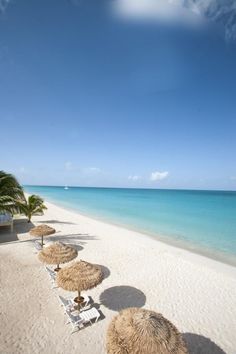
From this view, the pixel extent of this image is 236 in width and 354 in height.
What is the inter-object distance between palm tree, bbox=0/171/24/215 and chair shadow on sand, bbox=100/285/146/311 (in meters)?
5.96

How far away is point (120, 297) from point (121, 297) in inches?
1.3

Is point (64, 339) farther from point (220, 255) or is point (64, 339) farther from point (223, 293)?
point (220, 255)

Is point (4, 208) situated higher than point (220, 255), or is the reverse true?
point (4, 208)

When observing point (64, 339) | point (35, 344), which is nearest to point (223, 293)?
point (64, 339)

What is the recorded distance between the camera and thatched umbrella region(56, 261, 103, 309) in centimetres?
524

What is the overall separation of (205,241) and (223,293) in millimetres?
8552

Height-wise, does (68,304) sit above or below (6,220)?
below

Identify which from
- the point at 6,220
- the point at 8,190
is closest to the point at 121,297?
the point at 8,190

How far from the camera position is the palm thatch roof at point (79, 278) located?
5.23 metres

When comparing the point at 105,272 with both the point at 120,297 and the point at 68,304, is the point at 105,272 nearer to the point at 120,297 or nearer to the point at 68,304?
the point at 120,297

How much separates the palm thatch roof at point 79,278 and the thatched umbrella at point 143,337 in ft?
5.93

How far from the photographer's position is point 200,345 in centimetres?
474

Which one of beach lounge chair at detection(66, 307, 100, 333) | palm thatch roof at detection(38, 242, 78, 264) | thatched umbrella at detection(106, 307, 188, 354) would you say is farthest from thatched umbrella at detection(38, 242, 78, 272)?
thatched umbrella at detection(106, 307, 188, 354)

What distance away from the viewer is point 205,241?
1503 cm
